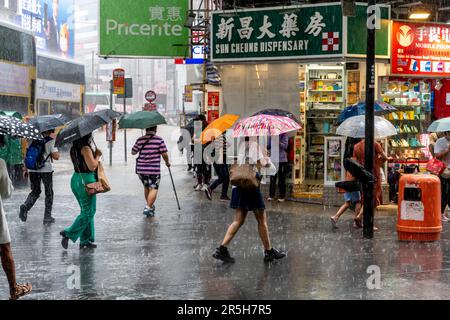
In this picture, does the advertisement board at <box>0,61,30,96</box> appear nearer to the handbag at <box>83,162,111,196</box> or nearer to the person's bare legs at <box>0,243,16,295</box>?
the handbag at <box>83,162,111,196</box>

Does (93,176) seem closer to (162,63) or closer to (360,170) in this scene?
(360,170)

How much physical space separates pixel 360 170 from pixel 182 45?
31.1 feet

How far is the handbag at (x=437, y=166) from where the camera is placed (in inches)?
540

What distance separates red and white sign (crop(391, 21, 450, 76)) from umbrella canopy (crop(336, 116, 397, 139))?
4203 mm

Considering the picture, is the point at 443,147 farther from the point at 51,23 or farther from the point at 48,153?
the point at 51,23

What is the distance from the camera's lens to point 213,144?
1839 centimetres

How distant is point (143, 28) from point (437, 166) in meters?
9.46

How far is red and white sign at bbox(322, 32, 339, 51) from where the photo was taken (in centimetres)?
1650

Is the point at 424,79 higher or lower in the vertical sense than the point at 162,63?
lower

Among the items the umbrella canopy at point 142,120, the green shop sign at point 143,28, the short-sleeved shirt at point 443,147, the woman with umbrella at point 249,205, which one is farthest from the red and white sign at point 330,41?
the woman with umbrella at point 249,205

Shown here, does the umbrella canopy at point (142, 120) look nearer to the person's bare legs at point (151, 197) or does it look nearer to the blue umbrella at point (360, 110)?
the person's bare legs at point (151, 197)
